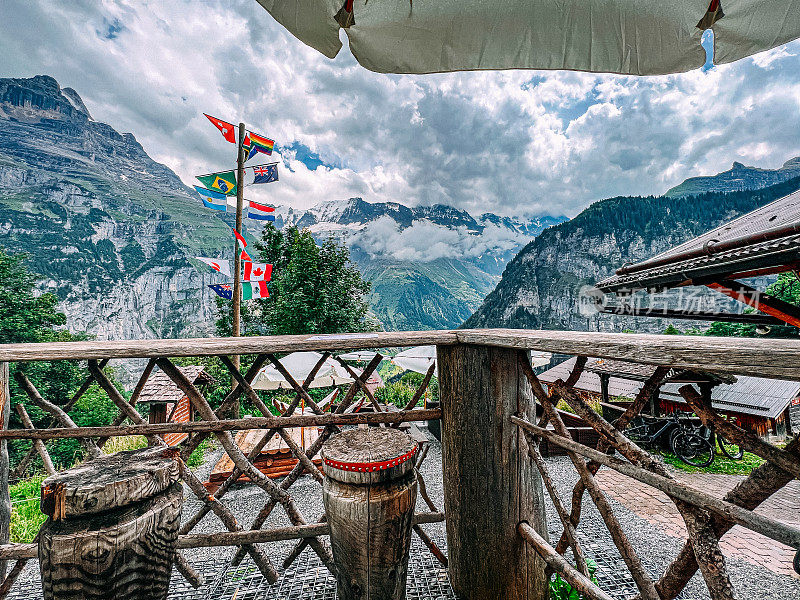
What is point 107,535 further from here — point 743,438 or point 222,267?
point 222,267

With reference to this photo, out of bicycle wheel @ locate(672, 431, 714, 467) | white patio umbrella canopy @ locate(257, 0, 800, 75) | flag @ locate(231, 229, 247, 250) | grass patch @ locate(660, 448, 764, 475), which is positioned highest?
flag @ locate(231, 229, 247, 250)

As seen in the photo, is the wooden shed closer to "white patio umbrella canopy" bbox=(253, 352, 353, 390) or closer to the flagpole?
the flagpole

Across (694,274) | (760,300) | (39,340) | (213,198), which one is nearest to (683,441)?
(760,300)

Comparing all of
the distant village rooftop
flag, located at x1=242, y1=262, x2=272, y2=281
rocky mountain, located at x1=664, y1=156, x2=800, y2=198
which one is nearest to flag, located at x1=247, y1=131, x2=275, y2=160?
flag, located at x1=242, y1=262, x2=272, y2=281

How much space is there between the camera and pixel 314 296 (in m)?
15.2

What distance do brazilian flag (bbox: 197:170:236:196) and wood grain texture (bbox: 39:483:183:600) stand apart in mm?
9447

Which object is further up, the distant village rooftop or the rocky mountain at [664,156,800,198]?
the rocky mountain at [664,156,800,198]

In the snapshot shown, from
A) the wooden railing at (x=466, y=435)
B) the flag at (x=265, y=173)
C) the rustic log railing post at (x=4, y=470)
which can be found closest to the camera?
the wooden railing at (x=466, y=435)

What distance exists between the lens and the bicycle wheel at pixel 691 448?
645 centimetres

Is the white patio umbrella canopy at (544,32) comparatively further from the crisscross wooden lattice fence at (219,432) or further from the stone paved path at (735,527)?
the stone paved path at (735,527)

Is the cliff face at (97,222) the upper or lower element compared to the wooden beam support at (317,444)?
upper

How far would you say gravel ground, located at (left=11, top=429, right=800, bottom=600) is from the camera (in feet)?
7.35

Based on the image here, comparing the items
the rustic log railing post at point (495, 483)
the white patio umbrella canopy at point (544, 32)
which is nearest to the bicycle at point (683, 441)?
the rustic log railing post at point (495, 483)

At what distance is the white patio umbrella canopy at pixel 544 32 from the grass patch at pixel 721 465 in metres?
7.28
